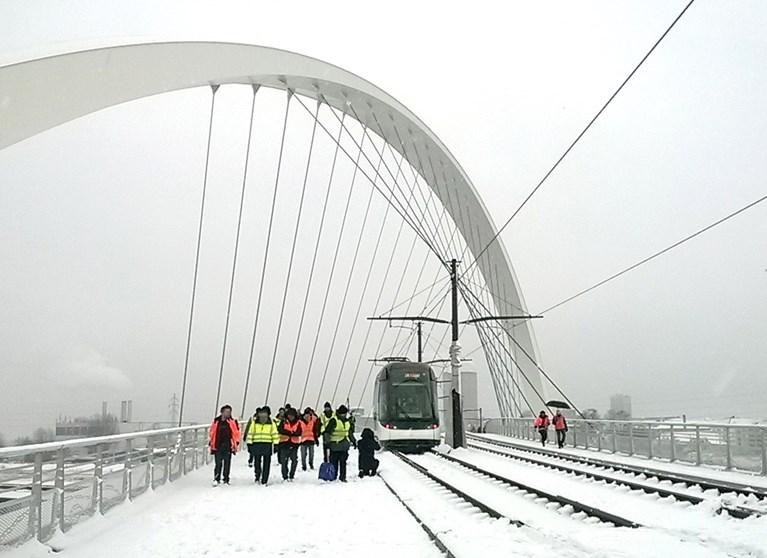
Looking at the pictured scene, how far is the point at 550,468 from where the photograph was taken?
18094 millimetres

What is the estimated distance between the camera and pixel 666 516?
9977 millimetres

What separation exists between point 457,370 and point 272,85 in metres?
11.5

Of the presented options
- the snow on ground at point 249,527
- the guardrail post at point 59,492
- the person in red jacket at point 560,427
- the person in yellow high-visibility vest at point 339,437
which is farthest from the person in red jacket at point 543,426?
the guardrail post at point 59,492

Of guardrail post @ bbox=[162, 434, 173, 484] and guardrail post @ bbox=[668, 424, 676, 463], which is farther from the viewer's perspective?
guardrail post @ bbox=[668, 424, 676, 463]

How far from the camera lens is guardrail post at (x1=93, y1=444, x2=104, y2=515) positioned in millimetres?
9835

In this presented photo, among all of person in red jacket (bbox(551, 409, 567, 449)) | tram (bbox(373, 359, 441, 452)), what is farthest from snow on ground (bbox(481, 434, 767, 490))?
tram (bbox(373, 359, 441, 452))

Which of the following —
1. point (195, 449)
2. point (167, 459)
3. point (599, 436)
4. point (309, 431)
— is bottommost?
point (167, 459)

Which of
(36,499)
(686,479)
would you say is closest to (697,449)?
(686,479)

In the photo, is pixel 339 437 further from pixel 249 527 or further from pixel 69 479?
pixel 69 479

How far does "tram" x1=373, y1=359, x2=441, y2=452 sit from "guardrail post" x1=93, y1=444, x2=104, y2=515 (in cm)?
1708

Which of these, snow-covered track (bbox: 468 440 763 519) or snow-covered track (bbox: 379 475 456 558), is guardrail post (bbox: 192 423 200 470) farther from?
snow-covered track (bbox: 468 440 763 519)

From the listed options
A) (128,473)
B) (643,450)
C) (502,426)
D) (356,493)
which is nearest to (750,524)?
(356,493)

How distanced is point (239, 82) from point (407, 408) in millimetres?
11806

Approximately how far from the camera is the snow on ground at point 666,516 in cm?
773
